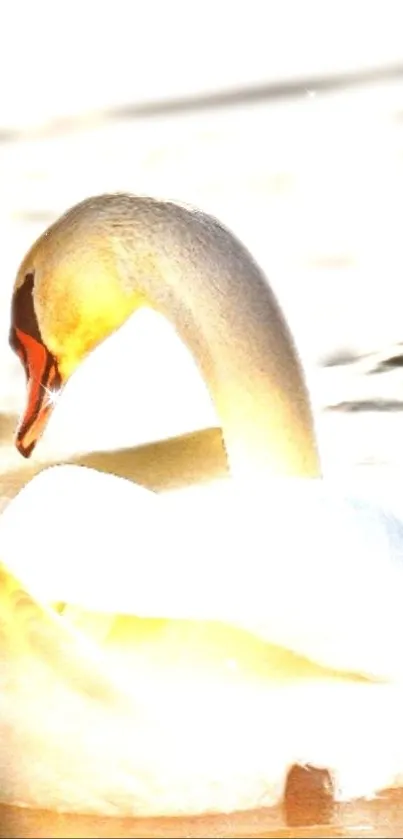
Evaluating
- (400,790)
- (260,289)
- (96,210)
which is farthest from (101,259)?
(400,790)

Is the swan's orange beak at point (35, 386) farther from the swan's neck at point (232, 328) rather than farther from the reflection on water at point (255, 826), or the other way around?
the reflection on water at point (255, 826)

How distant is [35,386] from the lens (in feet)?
5.09

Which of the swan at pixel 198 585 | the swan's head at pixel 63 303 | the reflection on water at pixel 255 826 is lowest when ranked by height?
the reflection on water at pixel 255 826

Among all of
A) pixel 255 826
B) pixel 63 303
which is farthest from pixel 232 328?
pixel 255 826

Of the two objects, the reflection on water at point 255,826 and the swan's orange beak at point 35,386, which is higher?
the swan's orange beak at point 35,386

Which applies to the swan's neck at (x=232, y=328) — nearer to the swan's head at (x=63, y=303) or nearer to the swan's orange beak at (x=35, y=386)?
the swan's head at (x=63, y=303)

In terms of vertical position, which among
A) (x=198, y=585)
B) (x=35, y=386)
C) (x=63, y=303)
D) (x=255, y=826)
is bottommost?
(x=255, y=826)

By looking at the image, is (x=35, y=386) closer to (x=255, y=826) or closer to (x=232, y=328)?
(x=232, y=328)

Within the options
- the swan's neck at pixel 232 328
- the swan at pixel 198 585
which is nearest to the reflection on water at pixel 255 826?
the swan at pixel 198 585

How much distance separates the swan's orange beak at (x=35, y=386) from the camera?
1547 mm

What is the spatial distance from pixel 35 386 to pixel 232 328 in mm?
273

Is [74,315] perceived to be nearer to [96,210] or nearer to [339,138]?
[96,210]

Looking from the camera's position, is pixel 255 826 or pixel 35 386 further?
pixel 35 386

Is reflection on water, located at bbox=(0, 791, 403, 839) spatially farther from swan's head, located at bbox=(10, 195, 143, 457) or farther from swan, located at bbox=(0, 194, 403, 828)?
swan's head, located at bbox=(10, 195, 143, 457)
